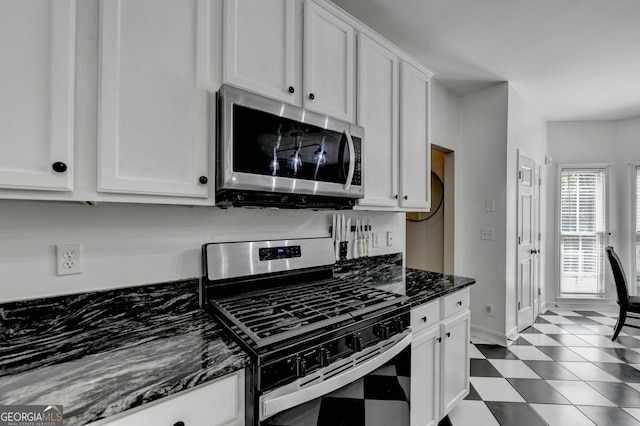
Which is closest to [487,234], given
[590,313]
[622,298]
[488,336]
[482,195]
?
[482,195]

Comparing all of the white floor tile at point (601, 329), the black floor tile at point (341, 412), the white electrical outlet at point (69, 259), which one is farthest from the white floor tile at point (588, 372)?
the white electrical outlet at point (69, 259)

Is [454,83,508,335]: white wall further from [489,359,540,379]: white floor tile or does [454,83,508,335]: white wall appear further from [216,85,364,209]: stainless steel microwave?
[216,85,364,209]: stainless steel microwave

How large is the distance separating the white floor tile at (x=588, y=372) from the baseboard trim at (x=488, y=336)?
48 cm

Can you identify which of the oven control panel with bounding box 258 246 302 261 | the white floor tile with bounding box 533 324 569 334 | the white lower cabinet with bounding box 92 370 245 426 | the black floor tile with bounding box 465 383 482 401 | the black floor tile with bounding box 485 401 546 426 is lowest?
the white floor tile with bounding box 533 324 569 334

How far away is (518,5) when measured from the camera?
75.3 inches

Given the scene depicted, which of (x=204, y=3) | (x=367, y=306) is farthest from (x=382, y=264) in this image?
(x=204, y=3)

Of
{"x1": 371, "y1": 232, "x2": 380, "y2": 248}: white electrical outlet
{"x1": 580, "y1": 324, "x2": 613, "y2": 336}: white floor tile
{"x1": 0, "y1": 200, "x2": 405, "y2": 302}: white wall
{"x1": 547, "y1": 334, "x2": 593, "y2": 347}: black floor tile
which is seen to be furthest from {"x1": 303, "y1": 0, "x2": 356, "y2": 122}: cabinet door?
{"x1": 580, "y1": 324, "x2": 613, "y2": 336}: white floor tile

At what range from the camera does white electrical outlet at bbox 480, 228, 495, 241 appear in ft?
10.3

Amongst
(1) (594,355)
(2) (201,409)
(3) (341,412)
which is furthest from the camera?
(1) (594,355)

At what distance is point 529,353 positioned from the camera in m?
2.88

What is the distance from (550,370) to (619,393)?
42 centimetres

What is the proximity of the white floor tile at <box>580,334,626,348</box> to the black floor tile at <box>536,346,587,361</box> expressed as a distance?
1.36 feet

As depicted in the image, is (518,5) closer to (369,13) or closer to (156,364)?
(369,13)

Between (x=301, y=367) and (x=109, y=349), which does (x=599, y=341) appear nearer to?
(x=301, y=367)
